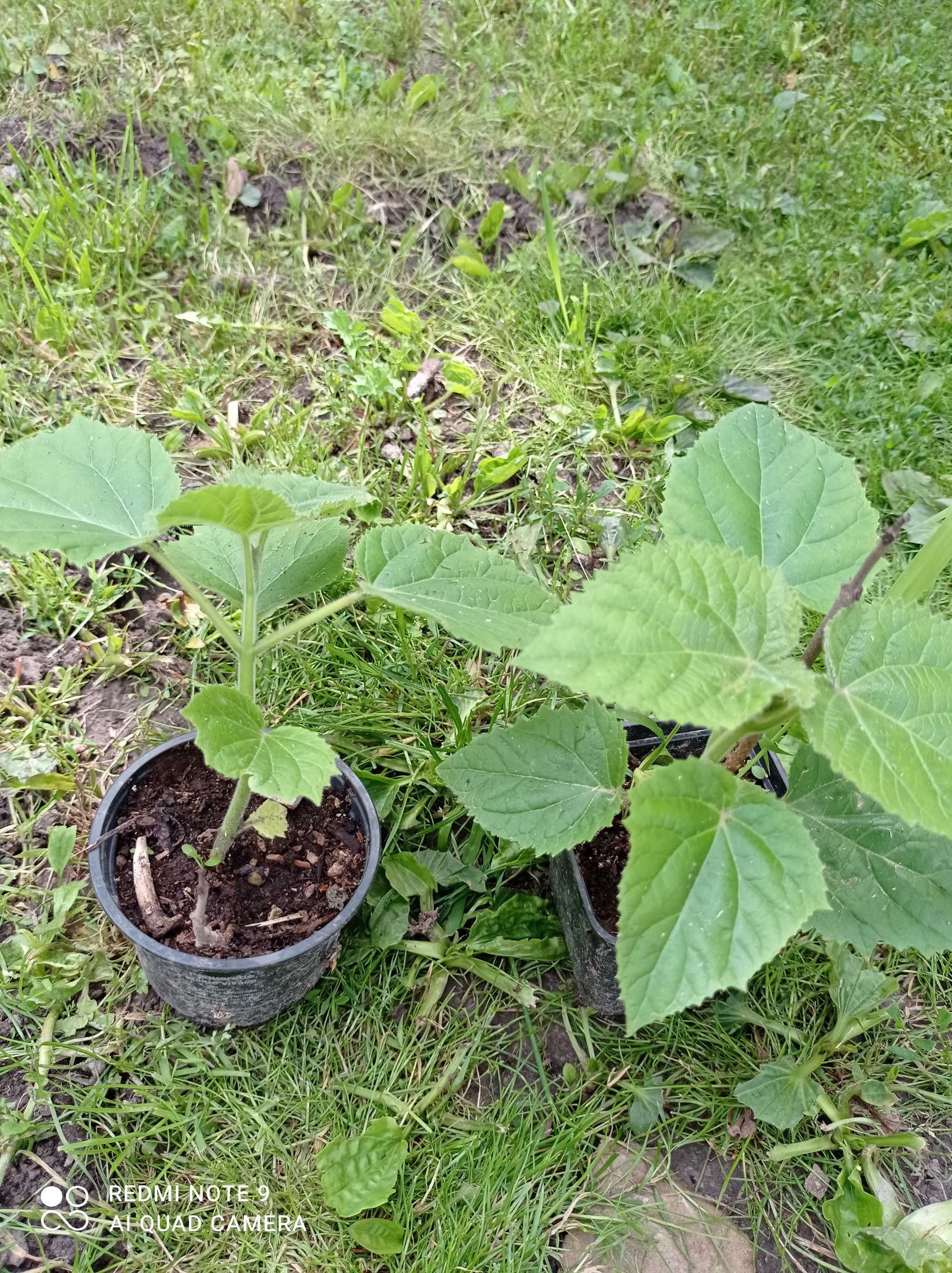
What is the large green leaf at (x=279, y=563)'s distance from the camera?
1.63 meters

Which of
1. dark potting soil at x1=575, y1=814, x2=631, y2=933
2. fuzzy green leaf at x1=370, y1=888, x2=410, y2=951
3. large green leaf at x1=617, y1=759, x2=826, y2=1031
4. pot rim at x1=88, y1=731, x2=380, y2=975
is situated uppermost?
large green leaf at x1=617, y1=759, x2=826, y2=1031

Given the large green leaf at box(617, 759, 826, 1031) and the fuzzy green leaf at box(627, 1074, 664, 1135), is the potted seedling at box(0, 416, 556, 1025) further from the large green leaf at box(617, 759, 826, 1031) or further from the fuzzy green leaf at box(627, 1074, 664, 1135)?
the fuzzy green leaf at box(627, 1074, 664, 1135)

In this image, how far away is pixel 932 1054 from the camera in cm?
204

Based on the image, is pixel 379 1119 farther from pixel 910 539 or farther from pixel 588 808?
pixel 910 539

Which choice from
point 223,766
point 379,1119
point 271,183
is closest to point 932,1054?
point 379,1119

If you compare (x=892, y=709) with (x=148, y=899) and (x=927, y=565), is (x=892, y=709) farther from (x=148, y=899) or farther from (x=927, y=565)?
(x=148, y=899)

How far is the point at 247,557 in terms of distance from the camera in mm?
1409

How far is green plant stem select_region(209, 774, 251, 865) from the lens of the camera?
1654 millimetres

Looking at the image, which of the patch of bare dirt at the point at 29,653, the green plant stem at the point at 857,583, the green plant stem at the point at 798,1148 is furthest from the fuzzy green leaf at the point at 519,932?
the patch of bare dirt at the point at 29,653

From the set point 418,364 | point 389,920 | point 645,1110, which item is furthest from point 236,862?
point 418,364

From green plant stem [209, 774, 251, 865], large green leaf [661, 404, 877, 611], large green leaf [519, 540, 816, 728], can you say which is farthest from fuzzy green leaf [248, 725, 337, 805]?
large green leaf [661, 404, 877, 611]

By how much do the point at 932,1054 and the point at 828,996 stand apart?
0.81 feet

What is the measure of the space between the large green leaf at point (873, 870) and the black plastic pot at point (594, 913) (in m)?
0.34

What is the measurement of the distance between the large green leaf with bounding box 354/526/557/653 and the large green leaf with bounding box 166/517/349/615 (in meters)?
0.08
